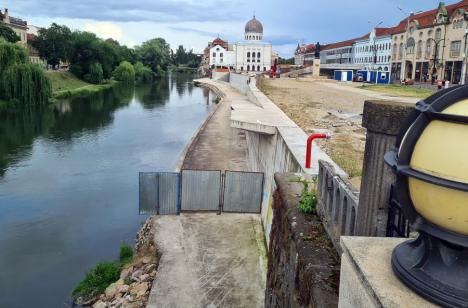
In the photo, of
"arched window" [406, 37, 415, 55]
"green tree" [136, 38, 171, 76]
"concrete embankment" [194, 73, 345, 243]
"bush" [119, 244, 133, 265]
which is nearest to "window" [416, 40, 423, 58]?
"arched window" [406, 37, 415, 55]

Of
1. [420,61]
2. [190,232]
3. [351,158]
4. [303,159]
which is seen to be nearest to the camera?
[303,159]

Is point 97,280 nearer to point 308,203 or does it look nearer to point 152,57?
point 308,203

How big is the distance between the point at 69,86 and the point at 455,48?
166 feet

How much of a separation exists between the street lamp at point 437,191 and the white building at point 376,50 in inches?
3098

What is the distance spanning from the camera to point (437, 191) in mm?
1832

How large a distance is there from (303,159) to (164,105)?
46848mm

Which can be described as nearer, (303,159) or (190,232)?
(303,159)

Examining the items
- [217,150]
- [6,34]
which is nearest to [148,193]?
[217,150]

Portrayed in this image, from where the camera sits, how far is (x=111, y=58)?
3182 inches

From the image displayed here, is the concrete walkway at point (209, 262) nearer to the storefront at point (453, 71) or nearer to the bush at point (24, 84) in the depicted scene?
the bush at point (24, 84)

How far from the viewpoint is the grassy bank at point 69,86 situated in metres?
55.8

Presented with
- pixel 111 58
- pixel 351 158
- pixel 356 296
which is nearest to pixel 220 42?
pixel 111 58

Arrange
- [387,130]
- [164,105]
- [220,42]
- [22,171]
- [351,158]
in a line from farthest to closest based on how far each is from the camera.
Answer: [220,42] < [164,105] < [22,171] < [351,158] < [387,130]

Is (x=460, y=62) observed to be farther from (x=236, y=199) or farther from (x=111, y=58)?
(x=111, y=58)
